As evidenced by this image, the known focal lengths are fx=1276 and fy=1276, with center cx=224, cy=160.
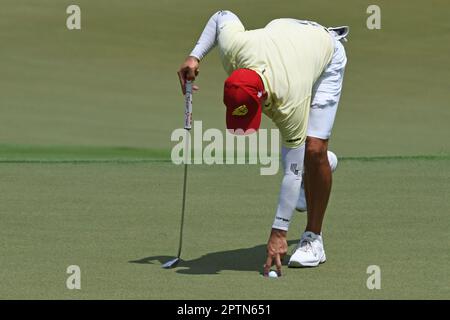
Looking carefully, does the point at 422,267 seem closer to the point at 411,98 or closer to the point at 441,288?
the point at 441,288

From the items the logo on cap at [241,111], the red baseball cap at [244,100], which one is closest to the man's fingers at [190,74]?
the red baseball cap at [244,100]

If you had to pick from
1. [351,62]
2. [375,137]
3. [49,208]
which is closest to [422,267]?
[49,208]

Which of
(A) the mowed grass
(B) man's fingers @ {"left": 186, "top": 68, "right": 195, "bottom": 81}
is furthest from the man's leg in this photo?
(B) man's fingers @ {"left": 186, "top": 68, "right": 195, "bottom": 81}

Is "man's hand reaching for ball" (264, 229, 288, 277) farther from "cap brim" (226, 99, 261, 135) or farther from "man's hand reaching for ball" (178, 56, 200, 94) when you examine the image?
"man's hand reaching for ball" (178, 56, 200, 94)

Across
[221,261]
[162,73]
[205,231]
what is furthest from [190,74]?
[162,73]

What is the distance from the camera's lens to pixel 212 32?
766 cm

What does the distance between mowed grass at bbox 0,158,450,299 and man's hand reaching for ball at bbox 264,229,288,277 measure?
0.37 ft

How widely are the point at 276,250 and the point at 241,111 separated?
91cm

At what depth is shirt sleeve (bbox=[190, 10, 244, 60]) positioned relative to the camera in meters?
7.58

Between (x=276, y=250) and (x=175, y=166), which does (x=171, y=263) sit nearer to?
(x=276, y=250)

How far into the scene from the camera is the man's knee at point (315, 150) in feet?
25.6

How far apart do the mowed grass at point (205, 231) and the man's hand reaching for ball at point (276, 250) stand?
0.37 ft

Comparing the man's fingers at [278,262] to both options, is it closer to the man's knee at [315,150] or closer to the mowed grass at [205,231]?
the mowed grass at [205,231]

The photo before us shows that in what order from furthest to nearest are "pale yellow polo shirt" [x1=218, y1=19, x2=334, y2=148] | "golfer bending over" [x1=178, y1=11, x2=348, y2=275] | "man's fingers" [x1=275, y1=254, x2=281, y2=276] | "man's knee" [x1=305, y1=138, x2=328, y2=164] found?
"man's knee" [x1=305, y1=138, x2=328, y2=164]
"man's fingers" [x1=275, y1=254, x2=281, y2=276]
"pale yellow polo shirt" [x1=218, y1=19, x2=334, y2=148]
"golfer bending over" [x1=178, y1=11, x2=348, y2=275]
